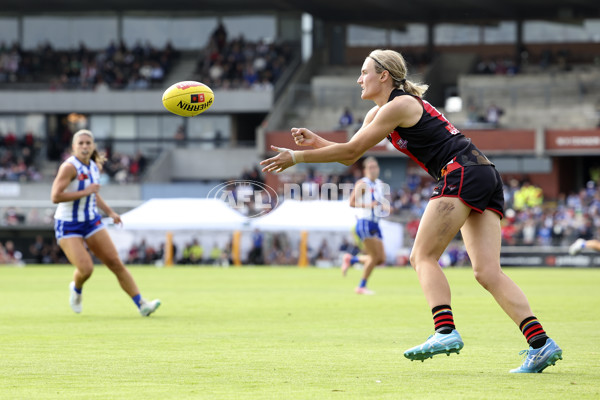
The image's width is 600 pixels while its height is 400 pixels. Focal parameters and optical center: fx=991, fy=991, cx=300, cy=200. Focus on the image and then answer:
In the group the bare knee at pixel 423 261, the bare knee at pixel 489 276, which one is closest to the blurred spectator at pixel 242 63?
the bare knee at pixel 423 261

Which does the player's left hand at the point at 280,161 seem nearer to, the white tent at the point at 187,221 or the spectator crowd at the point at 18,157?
the white tent at the point at 187,221

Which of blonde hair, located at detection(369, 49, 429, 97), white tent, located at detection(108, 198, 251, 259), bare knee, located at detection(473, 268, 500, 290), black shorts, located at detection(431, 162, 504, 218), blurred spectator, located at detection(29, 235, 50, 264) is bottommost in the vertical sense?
blurred spectator, located at detection(29, 235, 50, 264)

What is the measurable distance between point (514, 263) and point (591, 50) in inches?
831

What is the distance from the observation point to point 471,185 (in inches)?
297

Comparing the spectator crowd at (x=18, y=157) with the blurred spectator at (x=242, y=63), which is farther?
the blurred spectator at (x=242, y=63)

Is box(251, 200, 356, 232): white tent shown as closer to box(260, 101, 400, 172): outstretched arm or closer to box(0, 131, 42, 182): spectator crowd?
box(0, 131, 42, 182): spectator crowd

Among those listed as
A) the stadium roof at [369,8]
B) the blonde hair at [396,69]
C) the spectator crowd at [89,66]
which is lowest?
the blonde hair at [396,69]

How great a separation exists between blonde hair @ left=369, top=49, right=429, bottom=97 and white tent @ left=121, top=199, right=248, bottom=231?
98.2 feet

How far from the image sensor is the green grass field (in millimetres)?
6703

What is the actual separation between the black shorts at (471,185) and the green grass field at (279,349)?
4.30 feet

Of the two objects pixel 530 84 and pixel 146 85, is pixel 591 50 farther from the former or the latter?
pixel 146 85

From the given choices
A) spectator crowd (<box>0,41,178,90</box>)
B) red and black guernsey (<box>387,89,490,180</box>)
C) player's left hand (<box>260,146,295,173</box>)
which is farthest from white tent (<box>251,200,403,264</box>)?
player's left hand (<box>260,146,295,173</box>)

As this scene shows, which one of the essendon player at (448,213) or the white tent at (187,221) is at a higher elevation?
the essendon player at (448,213)

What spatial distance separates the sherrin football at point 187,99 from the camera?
9430mm
